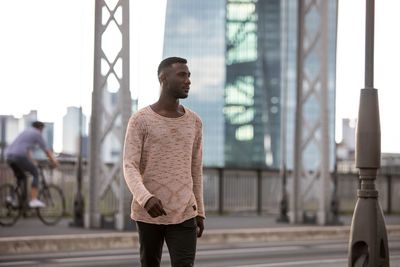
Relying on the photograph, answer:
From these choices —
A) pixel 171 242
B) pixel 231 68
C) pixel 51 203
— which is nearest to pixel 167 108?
pixel 171 242

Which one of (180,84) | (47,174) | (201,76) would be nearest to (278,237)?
(47,174)

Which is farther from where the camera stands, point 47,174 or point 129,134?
point 47,174

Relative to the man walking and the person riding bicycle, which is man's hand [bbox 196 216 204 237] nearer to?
the man walking

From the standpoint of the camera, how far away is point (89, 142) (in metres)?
13.8

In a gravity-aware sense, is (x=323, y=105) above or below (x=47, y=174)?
above

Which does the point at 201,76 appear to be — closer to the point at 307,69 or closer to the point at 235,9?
the point at 235,9

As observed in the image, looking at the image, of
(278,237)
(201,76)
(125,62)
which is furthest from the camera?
(201,76)

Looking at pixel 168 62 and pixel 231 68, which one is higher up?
pixel 231 68

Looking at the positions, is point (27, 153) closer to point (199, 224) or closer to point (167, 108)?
point (199, 224)

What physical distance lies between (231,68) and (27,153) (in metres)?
149

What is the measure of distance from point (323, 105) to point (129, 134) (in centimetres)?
1182

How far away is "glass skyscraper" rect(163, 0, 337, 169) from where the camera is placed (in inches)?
6398

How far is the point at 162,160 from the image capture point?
4.46 metres

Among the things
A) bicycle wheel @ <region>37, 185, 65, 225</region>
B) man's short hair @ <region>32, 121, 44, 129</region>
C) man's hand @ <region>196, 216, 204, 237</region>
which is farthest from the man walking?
bicycle wheel @ <region>37, 185, 65, 225</region>
